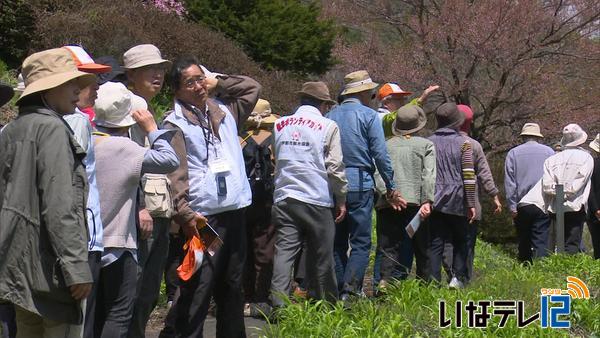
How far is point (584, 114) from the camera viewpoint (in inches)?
714

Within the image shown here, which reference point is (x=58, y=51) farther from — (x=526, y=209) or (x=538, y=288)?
(x=526, y=209)

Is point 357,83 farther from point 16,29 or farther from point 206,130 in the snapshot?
point 16,29

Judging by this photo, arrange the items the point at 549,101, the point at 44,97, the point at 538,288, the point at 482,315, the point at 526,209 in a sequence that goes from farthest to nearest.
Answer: the point at 549,101
the point at 526,209
the point at 538,288
the point at 482,315
the point at 44,97

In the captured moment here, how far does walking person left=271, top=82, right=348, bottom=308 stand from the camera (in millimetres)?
6578

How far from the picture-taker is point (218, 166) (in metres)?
5.53

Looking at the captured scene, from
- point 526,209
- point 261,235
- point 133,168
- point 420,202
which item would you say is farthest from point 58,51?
point 526,209

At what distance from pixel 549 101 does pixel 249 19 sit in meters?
6.57

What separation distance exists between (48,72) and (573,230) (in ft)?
25.3

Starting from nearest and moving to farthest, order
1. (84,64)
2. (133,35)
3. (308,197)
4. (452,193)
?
(84,64), (308,197), (452,193), (133,35)

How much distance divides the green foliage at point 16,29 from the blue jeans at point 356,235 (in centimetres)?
738

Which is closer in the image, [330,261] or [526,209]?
[330,261]

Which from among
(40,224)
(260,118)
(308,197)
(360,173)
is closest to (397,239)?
(360,173)

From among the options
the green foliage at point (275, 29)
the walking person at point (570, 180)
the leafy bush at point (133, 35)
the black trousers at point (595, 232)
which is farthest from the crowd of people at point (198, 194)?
the green foliage at point (275, 29)

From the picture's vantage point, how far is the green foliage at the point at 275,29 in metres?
19.8
